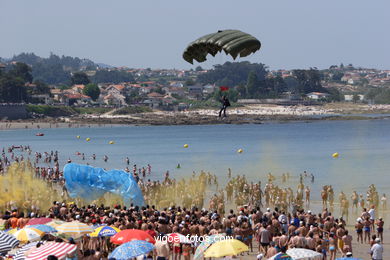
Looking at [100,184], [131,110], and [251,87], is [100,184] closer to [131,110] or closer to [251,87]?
[131,110]

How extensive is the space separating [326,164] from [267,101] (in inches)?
5378

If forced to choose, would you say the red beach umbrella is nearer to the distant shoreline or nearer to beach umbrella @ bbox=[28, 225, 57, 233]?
beach umbrella @ bbox=[28, 225, 57, 233]

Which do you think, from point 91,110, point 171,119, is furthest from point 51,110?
point 171,119

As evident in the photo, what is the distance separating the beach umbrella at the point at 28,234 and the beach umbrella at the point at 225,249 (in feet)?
13.2

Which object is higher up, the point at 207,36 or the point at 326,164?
the point at 207,36

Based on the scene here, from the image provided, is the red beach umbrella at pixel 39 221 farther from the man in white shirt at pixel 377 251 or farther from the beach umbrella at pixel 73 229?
the man in white shirt at pixel 377 251

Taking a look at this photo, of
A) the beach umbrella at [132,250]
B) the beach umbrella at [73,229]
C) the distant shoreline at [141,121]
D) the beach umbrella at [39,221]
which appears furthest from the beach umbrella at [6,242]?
the distant shoreline at [141,121]

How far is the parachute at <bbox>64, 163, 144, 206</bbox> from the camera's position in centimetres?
2677

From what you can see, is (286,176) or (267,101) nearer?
(286,176)

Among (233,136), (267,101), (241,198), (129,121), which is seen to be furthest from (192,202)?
(267,101)

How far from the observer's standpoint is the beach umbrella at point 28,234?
15961 millimetres

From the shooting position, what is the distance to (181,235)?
53.9 ft

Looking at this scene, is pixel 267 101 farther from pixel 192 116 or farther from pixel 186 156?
pixel 186 156

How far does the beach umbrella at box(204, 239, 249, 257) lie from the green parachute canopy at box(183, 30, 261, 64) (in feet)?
16.6
